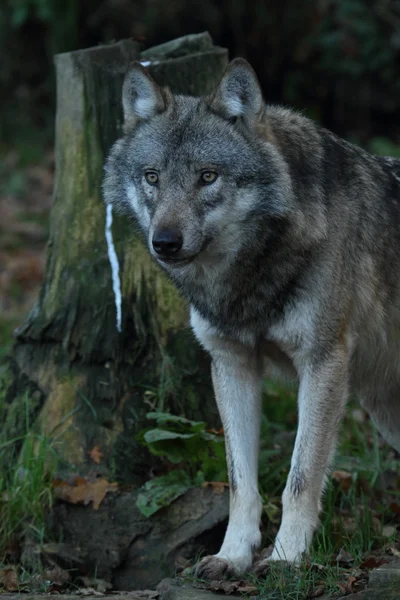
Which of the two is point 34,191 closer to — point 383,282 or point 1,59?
point 1,59

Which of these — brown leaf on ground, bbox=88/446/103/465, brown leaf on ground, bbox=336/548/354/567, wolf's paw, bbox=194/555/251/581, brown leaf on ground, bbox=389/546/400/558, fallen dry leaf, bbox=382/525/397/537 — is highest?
brown leaf on ground, bbox=88/446/103/465

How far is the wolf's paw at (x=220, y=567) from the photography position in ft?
14.0

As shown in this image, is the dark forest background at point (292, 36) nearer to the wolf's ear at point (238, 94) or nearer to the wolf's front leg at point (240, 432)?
the wolf's ear at point (238, 94)

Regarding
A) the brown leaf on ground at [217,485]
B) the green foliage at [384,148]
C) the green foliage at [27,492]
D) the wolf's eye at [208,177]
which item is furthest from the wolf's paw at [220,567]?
the green foliage at [384,148]

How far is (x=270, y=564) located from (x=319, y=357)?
0.90m

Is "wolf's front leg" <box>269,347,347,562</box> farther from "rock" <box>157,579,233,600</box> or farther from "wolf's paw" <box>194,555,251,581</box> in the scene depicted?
"rock" <box>157,579,233,600</box>

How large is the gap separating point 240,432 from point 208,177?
1.23 meters

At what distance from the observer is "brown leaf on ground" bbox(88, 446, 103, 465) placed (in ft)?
17.2

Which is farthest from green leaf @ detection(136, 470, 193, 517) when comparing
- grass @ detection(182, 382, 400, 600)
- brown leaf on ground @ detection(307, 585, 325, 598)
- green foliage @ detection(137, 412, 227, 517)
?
brown leaf on ground @ detection(307, 585, 325, 598)

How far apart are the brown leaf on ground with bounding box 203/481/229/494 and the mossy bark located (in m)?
0.40

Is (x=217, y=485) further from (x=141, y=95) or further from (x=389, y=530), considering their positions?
(x=141, y=95)

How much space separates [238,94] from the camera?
4.28m

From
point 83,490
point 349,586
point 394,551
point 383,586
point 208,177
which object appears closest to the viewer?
point 383,586

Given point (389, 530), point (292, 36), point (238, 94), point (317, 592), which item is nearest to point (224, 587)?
point (317, 592)
